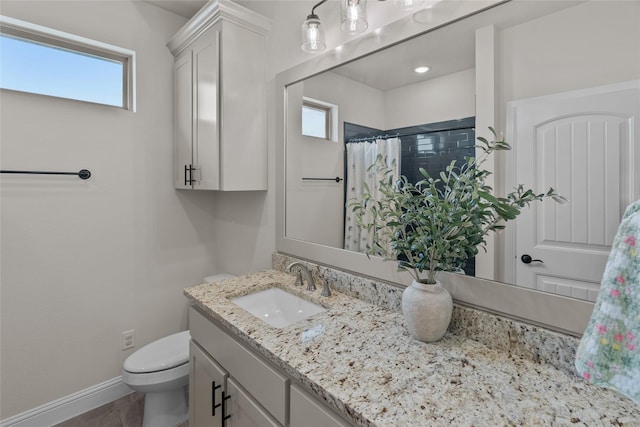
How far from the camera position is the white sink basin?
1.45 metres

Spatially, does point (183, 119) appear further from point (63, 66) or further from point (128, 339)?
point (128, 339)

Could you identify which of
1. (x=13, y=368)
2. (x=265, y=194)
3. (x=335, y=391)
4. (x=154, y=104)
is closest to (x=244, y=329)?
(x=335, y=391)

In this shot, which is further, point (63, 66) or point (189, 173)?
point (189, 173)

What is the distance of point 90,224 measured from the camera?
6.42 ft

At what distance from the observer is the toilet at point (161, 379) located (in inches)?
65.2

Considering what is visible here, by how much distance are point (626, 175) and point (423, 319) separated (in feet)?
2.05

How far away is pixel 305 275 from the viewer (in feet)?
5.37

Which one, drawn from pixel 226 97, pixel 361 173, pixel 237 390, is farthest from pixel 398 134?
pixel 237 390

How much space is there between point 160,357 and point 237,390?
92 centimetres

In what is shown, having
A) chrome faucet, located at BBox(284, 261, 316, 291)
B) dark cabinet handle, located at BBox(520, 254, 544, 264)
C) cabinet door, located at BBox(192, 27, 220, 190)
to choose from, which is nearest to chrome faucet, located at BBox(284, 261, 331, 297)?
chrome faucet, located at BBox(284, 261, 316, 291)

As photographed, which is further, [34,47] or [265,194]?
[265,194]

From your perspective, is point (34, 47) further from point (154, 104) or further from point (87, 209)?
point (87, 209)

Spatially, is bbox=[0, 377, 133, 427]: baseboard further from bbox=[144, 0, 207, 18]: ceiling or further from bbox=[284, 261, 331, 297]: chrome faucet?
bbox=[144, 0, 207, 18]: ceiling

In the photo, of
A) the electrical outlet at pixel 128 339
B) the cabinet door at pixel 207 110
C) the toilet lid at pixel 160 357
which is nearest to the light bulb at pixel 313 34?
the cabinet door at pixel 207 110
